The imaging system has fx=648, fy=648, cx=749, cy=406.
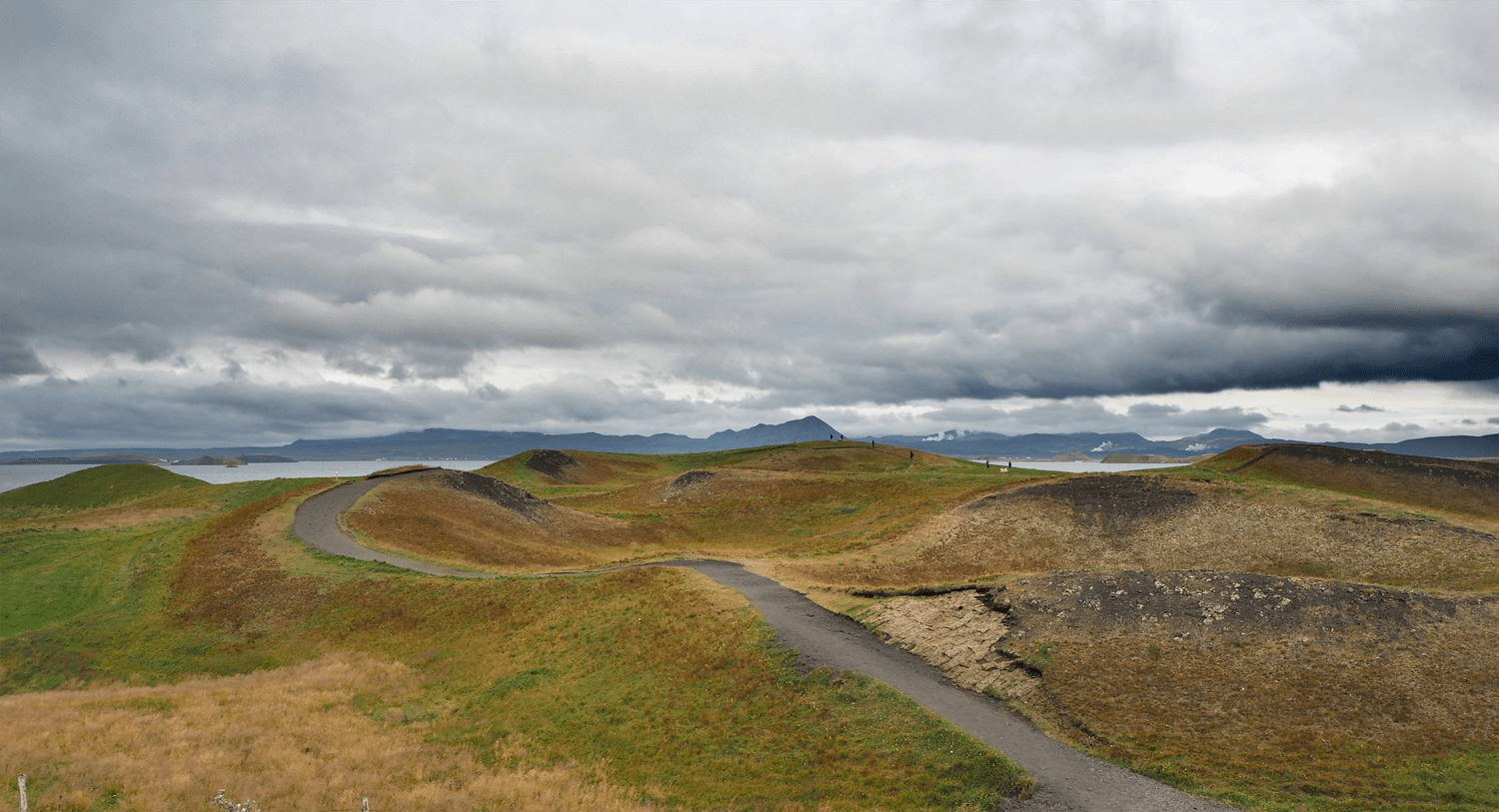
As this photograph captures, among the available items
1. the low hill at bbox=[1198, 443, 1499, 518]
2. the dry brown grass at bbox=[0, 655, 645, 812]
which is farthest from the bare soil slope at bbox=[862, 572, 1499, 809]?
the low hill at bbox=[1198, 443, 1499, 518]

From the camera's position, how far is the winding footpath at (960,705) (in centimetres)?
1493

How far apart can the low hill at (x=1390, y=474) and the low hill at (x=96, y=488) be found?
450 ft

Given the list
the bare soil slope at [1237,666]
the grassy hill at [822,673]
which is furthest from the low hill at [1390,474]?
the bare soil slope at [1237,666]

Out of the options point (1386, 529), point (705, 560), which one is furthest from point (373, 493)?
point (1386, 529)

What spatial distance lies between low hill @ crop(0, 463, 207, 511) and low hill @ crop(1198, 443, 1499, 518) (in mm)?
137229

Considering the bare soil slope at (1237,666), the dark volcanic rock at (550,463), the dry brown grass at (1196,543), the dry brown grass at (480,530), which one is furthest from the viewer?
the dark volcanic rock at (550,463)

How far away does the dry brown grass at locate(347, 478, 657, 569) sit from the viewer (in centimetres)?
4797

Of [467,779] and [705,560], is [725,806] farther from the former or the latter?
[705,560]

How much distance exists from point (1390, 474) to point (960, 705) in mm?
65393

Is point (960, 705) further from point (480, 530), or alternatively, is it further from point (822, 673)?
point (480, 530)

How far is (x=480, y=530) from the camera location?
5544 cm

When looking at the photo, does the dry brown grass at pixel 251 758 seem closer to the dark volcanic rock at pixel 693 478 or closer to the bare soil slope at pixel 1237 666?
the bare soil slope at pixel 1237 666

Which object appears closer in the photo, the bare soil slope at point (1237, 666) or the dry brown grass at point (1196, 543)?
the bare soil slope at point (1237, 666)

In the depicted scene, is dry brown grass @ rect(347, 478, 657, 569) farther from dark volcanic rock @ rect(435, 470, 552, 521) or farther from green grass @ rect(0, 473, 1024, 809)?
green grass @ rect(0, 473, 1024, 809)
